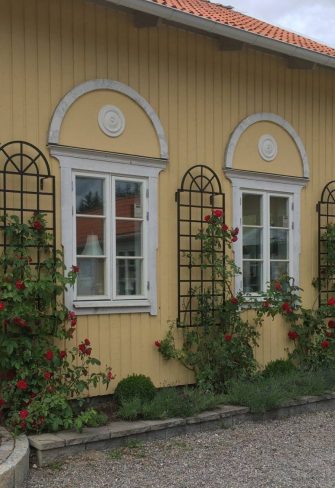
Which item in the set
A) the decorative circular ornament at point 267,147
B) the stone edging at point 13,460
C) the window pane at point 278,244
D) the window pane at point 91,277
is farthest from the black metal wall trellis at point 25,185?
the window pane at point 278,244

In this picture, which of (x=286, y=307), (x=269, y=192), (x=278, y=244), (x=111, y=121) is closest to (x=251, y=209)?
(x=269, y=192)

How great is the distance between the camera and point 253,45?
8000mm

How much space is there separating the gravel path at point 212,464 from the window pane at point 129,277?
176 cm

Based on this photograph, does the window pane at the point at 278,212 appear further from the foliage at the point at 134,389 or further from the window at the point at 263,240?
the foliage at the point at 134,389

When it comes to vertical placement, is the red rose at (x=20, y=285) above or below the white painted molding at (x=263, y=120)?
below

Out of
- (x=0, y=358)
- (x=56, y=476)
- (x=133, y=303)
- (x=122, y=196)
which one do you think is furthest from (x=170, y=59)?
(x=56, y=476)

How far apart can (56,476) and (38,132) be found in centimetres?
328

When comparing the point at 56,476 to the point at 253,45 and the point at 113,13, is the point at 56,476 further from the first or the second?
the point at 253,45

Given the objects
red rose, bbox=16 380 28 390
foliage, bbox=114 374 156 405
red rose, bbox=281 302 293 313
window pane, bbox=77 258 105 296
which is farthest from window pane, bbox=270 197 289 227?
red rose, bbox=16 380 28 390

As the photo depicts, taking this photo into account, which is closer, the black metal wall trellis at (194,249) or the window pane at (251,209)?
the black metal wall trellis at (194,249)

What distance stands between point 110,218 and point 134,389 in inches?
72.6

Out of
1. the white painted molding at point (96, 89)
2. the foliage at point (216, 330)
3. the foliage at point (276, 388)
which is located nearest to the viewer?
the white painted molding at point (96, 89)

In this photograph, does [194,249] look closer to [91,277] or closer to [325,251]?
[91,277]

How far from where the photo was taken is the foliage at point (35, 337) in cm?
561
